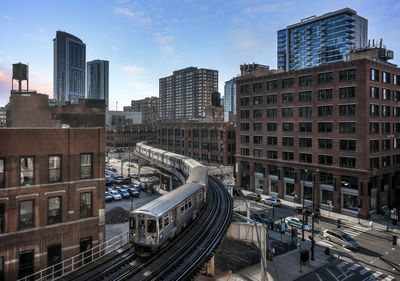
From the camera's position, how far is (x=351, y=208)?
46.3 metres

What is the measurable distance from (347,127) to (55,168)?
43384 mm

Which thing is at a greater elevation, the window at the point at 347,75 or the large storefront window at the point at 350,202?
the window at the point at 347,75

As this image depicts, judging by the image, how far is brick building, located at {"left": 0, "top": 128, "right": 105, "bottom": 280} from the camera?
67.6ft

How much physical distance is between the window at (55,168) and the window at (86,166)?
186 cm

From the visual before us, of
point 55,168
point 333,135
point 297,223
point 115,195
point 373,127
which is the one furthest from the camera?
point 115,195

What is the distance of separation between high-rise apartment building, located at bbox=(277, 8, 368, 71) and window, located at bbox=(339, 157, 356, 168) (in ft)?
347

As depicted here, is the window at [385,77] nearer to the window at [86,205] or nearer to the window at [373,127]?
the window at [373,127]

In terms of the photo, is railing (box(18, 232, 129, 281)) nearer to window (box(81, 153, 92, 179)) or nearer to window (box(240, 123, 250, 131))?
window (box(81, 153, 92, 179))

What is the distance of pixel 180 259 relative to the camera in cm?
1919

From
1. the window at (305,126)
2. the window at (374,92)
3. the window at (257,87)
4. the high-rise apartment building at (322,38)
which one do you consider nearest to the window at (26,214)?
the window at (305,126)

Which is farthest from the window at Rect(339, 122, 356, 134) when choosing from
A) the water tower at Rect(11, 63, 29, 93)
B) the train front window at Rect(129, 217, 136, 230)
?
the water tower at Rect(11, 63, 29, 93)

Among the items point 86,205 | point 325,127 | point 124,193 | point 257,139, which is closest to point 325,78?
point 325,127

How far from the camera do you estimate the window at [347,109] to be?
45.9m

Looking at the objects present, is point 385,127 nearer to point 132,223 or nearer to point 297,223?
point 297,223
